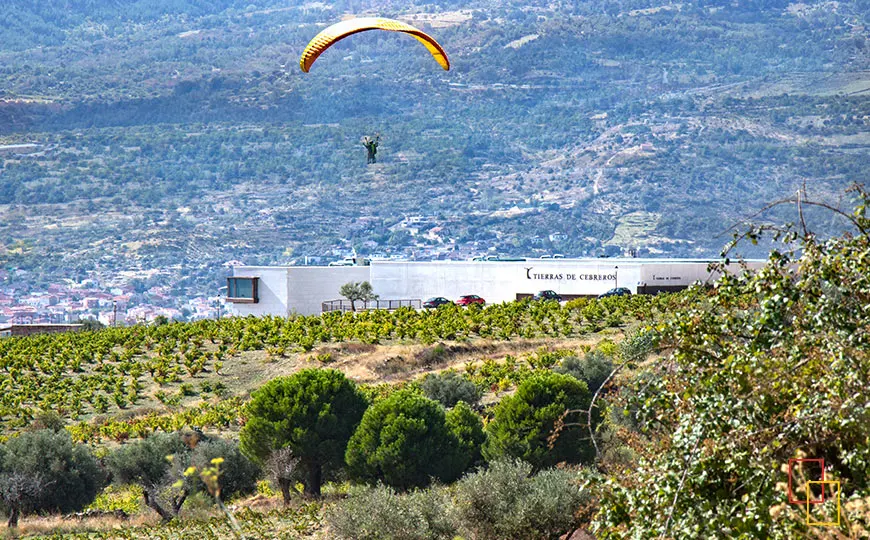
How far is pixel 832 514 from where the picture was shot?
23.4 feet

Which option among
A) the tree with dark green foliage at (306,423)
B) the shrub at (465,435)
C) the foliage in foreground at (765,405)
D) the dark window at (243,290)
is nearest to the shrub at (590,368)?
the shrub at (465,435)

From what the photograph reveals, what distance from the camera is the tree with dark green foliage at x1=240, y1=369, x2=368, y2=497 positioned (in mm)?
27938

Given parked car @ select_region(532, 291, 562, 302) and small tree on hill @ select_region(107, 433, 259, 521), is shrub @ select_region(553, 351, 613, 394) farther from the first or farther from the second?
parked car @ select_region(532, 291, 562, 302)

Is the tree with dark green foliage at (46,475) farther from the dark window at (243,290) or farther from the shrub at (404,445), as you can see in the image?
the dark window at (243,290)

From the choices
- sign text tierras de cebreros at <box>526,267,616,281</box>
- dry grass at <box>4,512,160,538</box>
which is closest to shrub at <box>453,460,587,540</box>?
dry grass at <box>4,512,160,538</box>

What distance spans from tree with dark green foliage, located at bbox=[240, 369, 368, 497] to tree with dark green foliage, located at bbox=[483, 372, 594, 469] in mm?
3679

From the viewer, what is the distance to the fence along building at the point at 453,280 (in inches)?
2677

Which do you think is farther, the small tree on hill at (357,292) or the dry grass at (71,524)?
the small tree on hill at (357,292)

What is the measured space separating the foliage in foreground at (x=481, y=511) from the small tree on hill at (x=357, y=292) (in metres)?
50.7

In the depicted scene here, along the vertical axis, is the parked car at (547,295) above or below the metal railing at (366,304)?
above

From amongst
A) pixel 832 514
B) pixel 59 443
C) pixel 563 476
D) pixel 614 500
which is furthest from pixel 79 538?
pixel 832 514

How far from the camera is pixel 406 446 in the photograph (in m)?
26.3

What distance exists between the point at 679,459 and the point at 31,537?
19.5 metres

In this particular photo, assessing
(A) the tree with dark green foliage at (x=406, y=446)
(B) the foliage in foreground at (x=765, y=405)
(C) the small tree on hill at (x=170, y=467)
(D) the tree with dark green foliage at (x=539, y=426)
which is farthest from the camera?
(C) the small tree on hill at (x=170, y=467)
